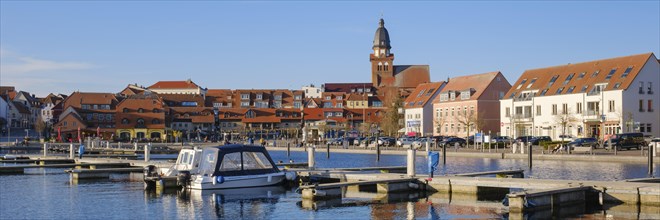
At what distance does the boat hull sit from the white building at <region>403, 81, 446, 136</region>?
7598 cm

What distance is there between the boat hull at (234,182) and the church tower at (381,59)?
14218cm

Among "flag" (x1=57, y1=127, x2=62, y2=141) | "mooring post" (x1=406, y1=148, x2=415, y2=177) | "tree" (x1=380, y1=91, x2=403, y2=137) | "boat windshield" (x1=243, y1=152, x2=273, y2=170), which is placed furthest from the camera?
"tree" (x1=380, y1=91, x2=403, y2=137)

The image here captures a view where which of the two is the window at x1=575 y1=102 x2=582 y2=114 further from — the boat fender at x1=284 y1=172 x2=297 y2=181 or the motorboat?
the motorboat

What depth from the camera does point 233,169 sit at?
33938 millimetres

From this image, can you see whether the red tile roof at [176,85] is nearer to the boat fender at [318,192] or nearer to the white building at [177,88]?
the white building at [177,88]

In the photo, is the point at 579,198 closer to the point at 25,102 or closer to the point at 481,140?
the point at 481,140

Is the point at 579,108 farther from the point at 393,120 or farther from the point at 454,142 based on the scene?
the point at 393,120

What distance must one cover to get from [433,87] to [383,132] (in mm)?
11974

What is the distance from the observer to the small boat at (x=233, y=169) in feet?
109

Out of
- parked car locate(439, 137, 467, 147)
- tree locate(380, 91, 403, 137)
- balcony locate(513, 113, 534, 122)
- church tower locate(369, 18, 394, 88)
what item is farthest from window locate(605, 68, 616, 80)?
church tower locate(369, 18, 394, 88)

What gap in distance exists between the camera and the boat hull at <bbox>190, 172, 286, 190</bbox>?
3328 cm

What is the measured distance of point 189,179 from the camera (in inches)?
1339

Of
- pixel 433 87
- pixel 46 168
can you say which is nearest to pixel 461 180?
pixel 46 168

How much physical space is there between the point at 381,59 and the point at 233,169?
14341 centimetres
